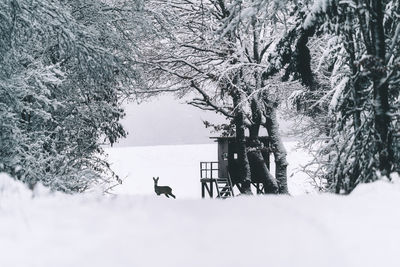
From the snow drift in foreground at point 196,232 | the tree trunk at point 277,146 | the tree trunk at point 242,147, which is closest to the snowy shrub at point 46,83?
the snow drift in foreground at point 196,232

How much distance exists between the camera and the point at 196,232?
331 centimetres

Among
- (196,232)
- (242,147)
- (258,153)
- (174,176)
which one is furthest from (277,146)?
(174,176)

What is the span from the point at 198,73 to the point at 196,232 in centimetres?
1581

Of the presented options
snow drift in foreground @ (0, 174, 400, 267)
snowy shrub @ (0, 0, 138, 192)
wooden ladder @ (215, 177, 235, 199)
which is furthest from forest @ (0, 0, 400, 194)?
wooden ladder @ (215, 177, 235, 199)

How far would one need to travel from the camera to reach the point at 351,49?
19.5ft

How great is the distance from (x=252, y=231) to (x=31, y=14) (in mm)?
4946

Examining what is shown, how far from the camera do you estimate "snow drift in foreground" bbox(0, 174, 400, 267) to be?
274 centimetres

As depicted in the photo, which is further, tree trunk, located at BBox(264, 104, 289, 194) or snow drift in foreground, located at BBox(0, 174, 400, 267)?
tree trunk, located at BBox(264, 104, 289, 194)

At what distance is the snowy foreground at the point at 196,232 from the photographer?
9.00ft

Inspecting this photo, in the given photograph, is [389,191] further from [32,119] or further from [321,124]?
[321,124]

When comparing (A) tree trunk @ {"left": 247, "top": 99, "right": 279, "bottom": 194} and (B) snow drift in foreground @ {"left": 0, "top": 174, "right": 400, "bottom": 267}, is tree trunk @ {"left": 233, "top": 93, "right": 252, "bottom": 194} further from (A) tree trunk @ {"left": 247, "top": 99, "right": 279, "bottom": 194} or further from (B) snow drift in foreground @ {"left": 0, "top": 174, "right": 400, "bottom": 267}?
(B) snow drift in foreground @ {"left": 0, "top": 174, "right": 400, "bottom": 267}

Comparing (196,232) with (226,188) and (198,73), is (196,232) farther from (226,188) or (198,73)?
(226,188)

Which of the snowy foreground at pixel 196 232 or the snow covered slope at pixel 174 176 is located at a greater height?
the snowy foreground at pixel 196 232

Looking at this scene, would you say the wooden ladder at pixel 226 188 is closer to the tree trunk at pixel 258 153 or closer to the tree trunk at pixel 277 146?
the tree trunk at pixel 258 153
